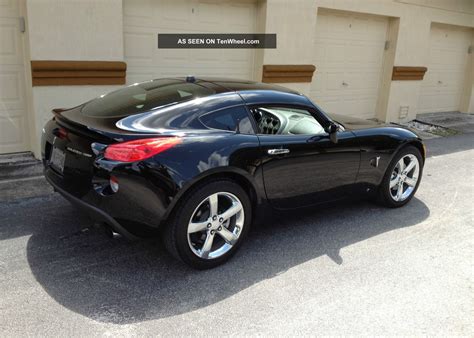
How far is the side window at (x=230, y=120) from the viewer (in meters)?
3.49

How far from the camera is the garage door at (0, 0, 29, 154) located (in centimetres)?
572

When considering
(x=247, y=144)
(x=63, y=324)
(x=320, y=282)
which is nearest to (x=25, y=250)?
(x=63, y=324)

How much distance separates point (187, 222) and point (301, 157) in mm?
1244

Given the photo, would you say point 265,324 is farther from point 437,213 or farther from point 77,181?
point 437,213

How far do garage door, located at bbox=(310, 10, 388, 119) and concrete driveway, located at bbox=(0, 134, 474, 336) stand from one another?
17.1 feet

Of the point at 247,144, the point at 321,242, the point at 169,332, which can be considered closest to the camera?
the point at 169,332

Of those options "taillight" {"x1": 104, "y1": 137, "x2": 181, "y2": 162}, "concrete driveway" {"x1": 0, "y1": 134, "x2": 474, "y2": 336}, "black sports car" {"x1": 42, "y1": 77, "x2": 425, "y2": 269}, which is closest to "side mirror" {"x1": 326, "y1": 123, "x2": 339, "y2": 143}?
"black sports car" {"x1": 42, "y1": 77, "x2": 425, "y2": 269}

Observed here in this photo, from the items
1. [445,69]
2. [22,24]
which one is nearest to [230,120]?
[22,24]

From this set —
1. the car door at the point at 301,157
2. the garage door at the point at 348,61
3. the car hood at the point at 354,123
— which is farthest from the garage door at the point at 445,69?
the car door at the point at 301,157

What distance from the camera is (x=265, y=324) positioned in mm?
2844

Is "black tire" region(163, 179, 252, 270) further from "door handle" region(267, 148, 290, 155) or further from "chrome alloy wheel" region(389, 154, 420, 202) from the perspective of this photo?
"chrome alloy wheel" region(389, 154, 420, 202)

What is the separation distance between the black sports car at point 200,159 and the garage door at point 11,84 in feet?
8.46

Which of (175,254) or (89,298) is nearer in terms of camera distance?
(89,298)

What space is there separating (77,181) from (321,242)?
2.17 metres
